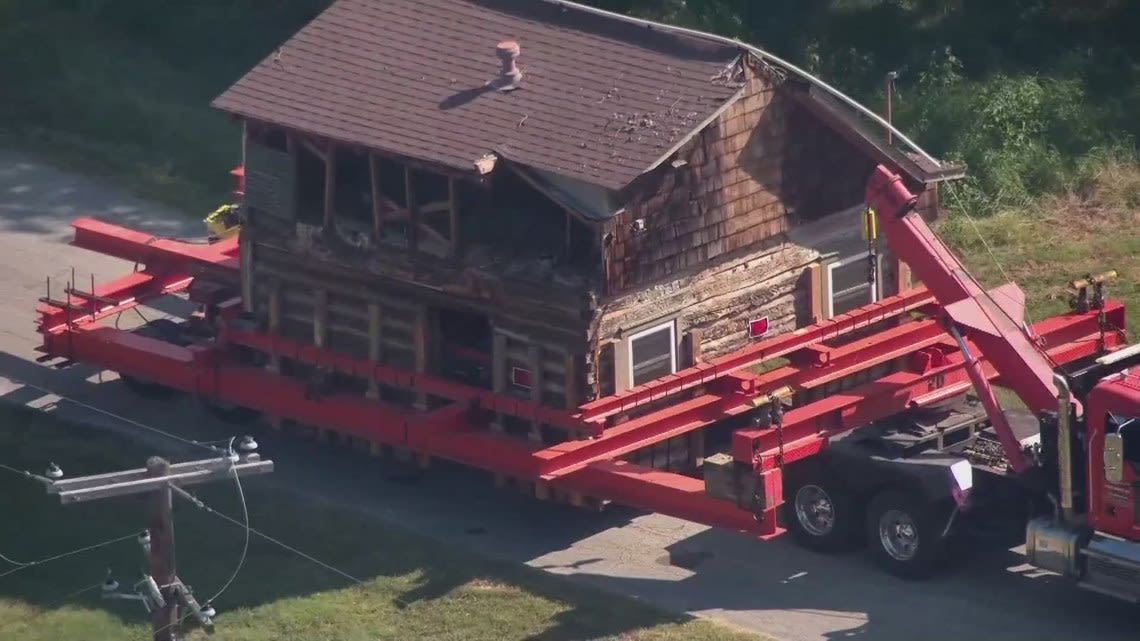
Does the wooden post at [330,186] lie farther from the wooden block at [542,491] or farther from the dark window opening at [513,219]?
the wooden block at [542,491]

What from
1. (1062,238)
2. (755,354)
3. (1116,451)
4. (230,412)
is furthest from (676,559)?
(1062,238)

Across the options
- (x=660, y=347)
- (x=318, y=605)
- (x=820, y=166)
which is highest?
(x=820, y=166)

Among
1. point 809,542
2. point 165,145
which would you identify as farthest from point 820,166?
point 165,145

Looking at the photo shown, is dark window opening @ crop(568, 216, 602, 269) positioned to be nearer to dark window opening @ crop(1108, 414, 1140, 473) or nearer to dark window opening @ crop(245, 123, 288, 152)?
dark window opening @ crop(245, 123, 288, 152)

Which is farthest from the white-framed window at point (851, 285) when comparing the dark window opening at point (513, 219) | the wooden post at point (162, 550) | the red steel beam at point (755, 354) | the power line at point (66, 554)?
the wooden post at point (162, 550)

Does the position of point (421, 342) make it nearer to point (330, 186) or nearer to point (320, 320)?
point (320, 320)

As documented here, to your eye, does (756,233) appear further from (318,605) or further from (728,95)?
(318,605)

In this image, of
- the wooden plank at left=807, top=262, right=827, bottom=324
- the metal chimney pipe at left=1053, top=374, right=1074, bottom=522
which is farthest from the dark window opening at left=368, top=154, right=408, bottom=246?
the metal chimney pipe at left=1053, top=374, right=1074, bottom=522
